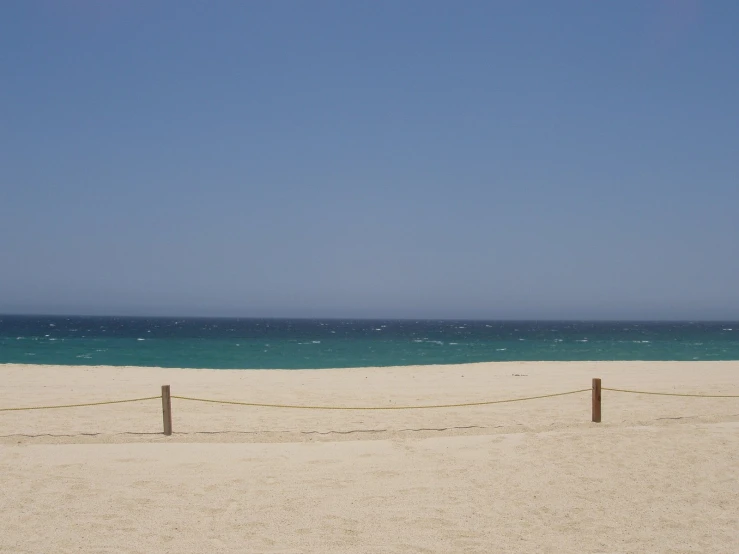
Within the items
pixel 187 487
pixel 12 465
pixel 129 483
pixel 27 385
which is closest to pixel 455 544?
pixel 187 487

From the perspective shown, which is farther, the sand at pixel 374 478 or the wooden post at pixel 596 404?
the wooden post at pixel 596 404

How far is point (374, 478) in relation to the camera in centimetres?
940

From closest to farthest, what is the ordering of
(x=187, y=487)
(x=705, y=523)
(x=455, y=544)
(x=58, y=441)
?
(x=455, y=544) < (x=705, y=523) < (x=187, y=487) < (x=58, y=441)

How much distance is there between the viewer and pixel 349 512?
7.94 metres

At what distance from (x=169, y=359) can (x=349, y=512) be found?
113 ft

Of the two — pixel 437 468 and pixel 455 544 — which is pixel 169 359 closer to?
pixel 437 468

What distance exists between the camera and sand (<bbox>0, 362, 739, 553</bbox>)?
7.05 metres

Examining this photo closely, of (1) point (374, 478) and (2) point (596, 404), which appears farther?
(2) point (596, 404)

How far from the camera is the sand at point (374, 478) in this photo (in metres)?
7.05

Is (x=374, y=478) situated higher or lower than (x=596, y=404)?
lower

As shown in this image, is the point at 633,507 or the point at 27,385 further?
the point at 27,385

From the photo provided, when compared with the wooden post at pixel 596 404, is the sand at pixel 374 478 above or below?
below

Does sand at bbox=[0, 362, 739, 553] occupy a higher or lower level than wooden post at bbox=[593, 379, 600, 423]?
lower

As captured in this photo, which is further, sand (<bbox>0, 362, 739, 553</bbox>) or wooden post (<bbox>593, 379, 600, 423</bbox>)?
wooden post (<bbox>593, 379, 600, 423</bbox>)
